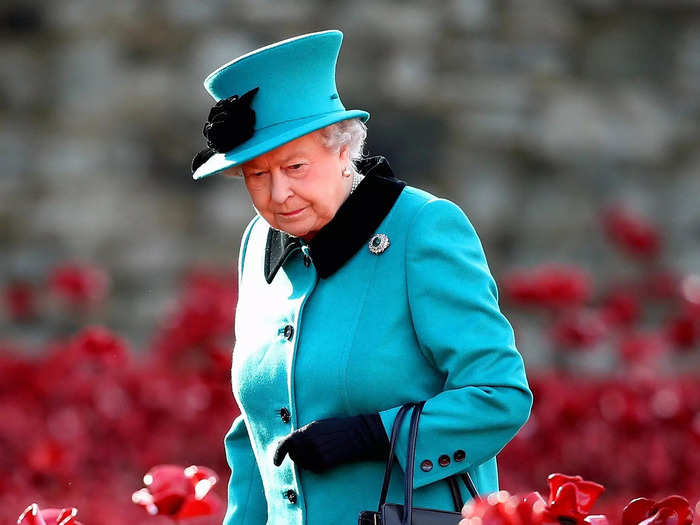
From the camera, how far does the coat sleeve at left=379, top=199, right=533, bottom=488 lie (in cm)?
220

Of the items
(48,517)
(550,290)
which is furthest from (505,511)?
(550,290)

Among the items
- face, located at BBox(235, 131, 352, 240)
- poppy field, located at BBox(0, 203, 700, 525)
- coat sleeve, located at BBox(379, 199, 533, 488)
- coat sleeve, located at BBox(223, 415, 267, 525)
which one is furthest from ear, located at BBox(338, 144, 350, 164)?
poppy field, located at BBox(0, 203, 700, 525)

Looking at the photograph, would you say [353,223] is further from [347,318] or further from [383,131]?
[383,131]

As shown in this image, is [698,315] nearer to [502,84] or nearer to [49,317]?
[502,84]

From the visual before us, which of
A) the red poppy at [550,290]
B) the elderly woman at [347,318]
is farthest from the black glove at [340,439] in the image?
the red poppy at [550,290]

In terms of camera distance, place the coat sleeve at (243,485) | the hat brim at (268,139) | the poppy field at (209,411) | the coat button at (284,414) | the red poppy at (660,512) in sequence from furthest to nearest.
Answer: the poppy field at (209,411) < the coat sleeve at (243,485) < the coat button at (284,414) < the hat brim at (268,139) < the red poppy at (660,512)

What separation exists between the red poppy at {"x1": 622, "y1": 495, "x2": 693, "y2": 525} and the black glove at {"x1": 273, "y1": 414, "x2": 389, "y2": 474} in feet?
1.52

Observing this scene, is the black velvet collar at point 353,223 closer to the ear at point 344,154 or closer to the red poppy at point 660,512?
the ear at point 344,154

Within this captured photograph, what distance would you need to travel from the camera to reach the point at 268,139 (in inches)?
90.0

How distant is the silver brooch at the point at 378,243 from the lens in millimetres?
2344

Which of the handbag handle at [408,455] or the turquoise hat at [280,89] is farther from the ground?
the turquoise hat at [280,89]

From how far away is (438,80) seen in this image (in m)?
8.34

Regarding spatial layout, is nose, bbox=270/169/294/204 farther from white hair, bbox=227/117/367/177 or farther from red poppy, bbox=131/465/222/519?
red poppy, bbox=131/465/222/519

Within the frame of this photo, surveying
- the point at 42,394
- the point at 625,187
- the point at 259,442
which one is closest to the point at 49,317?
the point at 42,394
